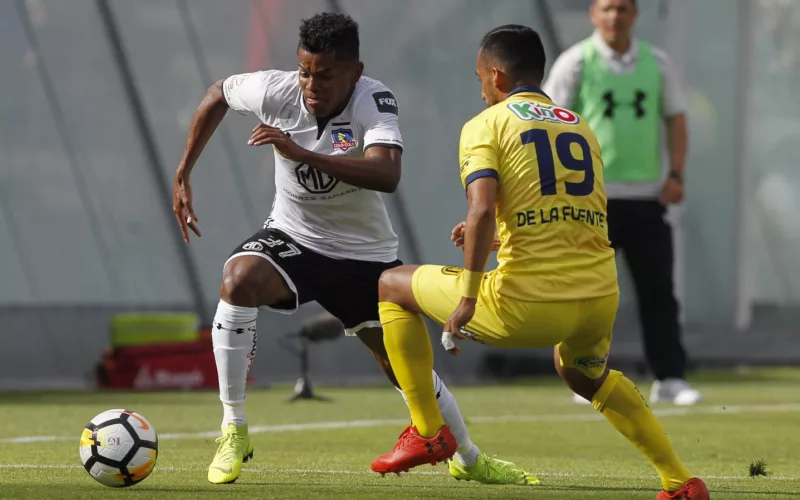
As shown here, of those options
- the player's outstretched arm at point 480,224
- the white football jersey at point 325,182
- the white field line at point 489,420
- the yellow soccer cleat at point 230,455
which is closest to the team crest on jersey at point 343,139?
the white football jersey at point 325,182

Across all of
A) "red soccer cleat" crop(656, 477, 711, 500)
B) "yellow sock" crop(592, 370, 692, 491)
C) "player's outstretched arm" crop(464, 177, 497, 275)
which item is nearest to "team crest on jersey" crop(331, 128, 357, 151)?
"player's outstretched arm" crop(464, 177, 497, 275)

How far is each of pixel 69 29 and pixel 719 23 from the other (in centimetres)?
816

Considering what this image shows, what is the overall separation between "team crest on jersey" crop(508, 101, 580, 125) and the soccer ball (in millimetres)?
1670

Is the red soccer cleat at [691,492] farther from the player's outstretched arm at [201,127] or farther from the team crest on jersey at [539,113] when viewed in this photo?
the player's outstretched arm at [201,127]

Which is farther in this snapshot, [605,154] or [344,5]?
[344,5]

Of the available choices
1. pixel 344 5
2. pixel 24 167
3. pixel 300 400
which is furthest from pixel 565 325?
pixel 344 5

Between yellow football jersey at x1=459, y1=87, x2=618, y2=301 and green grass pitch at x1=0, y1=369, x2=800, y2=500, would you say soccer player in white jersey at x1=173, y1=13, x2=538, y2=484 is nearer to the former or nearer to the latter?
green grass pitch at x1=0, y1=369, x2=800, y2=500

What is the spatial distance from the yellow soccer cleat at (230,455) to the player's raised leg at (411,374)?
0.53 m

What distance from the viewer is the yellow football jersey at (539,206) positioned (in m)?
4.78

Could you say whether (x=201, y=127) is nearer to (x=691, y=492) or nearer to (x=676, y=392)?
(x=691, y=492)

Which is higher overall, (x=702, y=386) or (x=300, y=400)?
(x=300, y=400)

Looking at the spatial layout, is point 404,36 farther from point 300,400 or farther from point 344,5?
point 300,400

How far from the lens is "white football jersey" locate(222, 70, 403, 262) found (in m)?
5.61

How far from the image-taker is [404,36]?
61.6 ft
